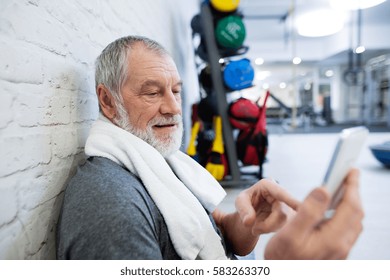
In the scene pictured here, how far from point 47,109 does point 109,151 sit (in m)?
0.16

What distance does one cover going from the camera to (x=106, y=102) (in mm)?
873

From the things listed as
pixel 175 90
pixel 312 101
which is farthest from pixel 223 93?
pixel 312 101

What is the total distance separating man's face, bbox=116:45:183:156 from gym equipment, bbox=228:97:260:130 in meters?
1.31

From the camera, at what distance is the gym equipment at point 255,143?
2.21 m

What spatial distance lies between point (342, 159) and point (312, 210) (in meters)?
0.08

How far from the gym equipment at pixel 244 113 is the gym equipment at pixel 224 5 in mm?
687

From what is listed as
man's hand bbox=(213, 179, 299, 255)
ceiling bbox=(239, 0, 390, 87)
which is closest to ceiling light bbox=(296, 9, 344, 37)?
ceiling bbox=(239, 0, 390, 87)

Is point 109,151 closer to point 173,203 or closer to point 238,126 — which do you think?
point 173,203

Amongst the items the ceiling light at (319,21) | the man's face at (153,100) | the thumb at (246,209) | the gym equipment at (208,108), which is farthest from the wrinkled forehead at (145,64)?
the ceiling light at (319,21)

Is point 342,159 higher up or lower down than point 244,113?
higher up

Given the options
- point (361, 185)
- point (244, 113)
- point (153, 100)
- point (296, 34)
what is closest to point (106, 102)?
point (153, 100)

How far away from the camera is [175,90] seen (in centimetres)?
97

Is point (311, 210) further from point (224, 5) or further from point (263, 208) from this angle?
point (224, 5)

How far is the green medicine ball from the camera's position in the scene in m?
2.19
